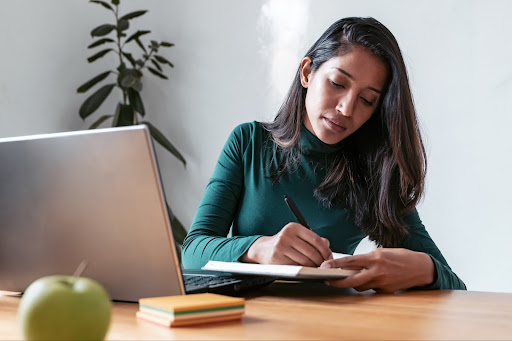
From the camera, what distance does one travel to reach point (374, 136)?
1.67 m

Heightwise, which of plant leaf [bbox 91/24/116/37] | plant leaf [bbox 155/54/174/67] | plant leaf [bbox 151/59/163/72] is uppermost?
plant leaf [bbox 91/24/116/37]

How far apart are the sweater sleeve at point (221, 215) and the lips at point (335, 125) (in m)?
0.25

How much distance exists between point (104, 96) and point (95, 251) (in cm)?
208

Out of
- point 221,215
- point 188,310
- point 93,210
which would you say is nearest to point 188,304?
point 188,310

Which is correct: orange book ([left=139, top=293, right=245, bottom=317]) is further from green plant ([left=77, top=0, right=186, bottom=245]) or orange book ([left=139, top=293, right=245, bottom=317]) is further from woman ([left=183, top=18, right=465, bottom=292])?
green plant ([left=77, top=0, right=186, bottom=245])

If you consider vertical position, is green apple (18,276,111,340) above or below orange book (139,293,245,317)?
above

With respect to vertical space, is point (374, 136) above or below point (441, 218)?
above

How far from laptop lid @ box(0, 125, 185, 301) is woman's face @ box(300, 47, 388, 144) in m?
0.75

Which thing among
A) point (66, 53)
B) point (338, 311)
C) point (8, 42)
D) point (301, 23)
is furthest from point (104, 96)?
point (338, 311)

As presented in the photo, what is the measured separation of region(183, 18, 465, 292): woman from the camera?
149cm

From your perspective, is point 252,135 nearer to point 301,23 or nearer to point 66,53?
point 301,23

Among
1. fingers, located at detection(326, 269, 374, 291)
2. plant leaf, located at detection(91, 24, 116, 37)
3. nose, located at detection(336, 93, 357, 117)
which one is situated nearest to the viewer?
fingers, located at detection(326, 269, 374, 291)

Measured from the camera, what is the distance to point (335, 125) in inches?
59.9

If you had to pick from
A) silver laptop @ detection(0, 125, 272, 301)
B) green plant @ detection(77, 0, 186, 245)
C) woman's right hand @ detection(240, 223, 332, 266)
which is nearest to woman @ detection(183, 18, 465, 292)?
woman's right hand @ detection(240, 223, 332, 266)
